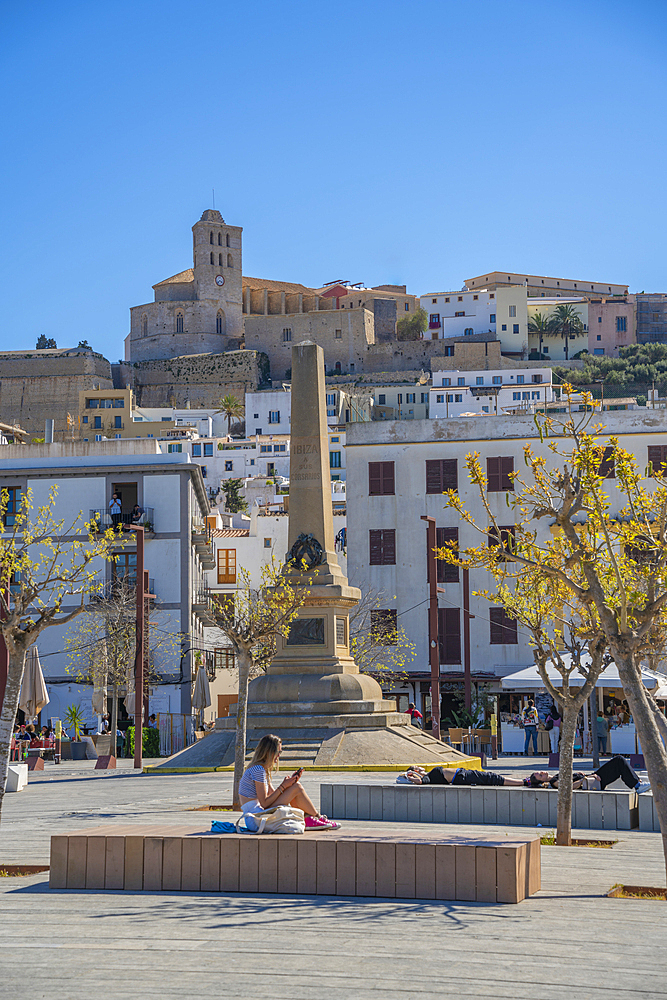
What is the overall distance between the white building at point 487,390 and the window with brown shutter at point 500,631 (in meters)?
55.9

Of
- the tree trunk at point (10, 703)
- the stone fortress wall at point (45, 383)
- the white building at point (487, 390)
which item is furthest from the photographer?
the stone fortress wall at point (45, 383)

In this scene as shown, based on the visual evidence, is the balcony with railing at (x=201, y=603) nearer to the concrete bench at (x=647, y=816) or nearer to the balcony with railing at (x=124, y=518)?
the balcony with railing at (x=124, y=518)

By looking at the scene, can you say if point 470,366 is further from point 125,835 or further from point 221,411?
point 125,835

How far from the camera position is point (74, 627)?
139ft

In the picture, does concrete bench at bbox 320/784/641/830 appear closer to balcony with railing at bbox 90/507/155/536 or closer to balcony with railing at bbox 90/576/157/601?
balcony with railing at bbox 90/576/157/601

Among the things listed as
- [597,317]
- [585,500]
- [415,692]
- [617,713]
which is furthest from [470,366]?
[585,500]


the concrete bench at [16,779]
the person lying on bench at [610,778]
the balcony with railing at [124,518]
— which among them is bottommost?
the concrete bench at [16,779]

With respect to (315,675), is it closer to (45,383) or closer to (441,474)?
(441,474)

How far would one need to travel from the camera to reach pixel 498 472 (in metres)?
43.0

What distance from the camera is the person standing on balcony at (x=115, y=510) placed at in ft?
139

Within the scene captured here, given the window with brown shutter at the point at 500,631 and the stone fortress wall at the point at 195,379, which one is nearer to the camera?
the window with brown shutter at the point at 500,631

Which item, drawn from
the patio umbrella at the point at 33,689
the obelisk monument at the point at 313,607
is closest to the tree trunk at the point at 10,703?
the obelisk monument at the point at 313,607

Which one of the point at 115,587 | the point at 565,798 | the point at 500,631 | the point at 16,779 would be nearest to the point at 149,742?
the point at 115,587

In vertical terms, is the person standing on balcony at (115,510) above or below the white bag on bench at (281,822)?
above
